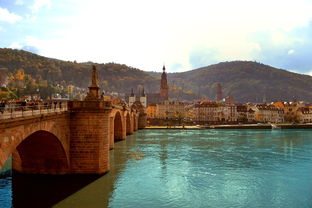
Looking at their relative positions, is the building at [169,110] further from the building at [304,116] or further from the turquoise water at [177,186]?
the turquoise water at [177,186]

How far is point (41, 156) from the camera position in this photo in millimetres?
27531

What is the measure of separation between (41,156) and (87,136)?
383 cm

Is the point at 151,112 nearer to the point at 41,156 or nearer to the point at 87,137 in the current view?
the point at 87,137

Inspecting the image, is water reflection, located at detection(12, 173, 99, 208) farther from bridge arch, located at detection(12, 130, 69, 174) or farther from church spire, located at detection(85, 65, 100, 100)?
Answer: church spire, located at detection(85, 65, 100, 100)

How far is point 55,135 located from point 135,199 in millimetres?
7007

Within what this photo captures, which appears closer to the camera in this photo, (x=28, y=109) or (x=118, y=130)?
(x=28, y=109)

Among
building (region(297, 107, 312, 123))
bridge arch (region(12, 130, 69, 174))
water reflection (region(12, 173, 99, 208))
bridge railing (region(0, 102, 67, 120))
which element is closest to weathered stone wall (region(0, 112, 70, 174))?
bridge arch (region(12, 130, 69, 174))

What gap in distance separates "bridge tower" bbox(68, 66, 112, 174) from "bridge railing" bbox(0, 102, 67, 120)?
4.53 feet

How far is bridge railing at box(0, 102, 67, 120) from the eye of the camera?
18070 mm

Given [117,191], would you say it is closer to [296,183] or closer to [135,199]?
[135,199]

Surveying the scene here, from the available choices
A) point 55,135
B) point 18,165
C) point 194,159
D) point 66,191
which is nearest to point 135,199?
point 66,191

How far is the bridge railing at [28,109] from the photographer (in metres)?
18.1

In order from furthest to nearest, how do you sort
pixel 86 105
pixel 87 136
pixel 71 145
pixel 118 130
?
pixel 118 130 → pixel 86 105 → pixel 87 136 → pixel 71 145

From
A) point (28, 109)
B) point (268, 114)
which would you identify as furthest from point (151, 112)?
point (28, 109)
